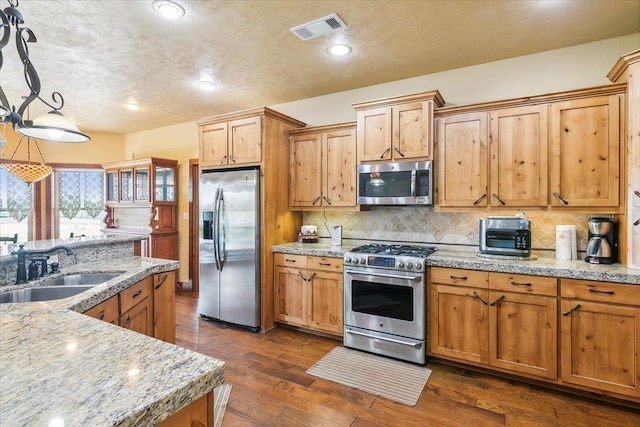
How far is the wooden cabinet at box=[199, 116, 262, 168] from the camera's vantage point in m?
3.68

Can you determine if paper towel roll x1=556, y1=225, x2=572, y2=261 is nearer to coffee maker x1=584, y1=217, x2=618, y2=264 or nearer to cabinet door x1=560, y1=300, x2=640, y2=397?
coffee maker x1=584, y1=217, x2=618, y2=264

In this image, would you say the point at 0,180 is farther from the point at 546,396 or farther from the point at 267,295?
the point at 546,396

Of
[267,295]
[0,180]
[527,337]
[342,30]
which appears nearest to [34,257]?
[267,295]

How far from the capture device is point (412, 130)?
10.4ft

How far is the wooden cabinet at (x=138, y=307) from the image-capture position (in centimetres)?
208

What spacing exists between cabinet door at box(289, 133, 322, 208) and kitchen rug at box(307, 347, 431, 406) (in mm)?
1669

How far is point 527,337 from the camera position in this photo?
252 cm

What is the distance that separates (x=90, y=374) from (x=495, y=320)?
8.81 ft

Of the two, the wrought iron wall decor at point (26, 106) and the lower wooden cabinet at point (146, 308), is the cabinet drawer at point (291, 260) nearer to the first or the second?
the lower wooden cabinet at point (146, 308)

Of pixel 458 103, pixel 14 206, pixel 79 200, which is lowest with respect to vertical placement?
pixel 14 206

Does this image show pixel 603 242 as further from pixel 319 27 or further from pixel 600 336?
pixel 319 27

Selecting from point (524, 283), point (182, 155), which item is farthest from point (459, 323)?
point (182, 155)

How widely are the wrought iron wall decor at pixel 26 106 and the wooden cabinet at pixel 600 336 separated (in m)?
3.46

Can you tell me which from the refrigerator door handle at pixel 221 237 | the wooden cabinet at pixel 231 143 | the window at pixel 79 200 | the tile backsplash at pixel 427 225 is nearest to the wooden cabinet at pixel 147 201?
the window at pixel 79 200
